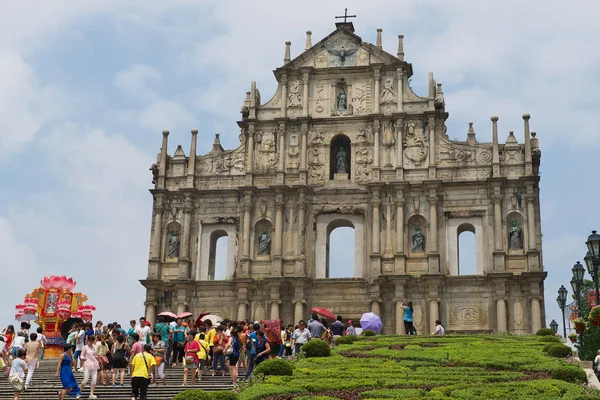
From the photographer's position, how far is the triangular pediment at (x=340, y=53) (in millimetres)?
43531

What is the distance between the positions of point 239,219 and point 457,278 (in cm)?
1099

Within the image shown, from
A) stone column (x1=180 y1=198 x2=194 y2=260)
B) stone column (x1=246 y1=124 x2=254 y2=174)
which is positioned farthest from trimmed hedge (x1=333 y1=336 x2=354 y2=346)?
stone column (x1=246 y1=124 x2=254 y2=174)

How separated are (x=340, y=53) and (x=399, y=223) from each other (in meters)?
9.81

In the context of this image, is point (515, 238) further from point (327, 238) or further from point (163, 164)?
point (163, 164)

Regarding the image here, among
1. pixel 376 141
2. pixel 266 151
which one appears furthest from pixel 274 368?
pixel 266 151

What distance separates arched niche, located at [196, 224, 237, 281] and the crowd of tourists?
14.2m

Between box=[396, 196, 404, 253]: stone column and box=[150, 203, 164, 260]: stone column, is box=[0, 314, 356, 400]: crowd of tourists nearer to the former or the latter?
box=[396, 196, 404, 253]: stone column

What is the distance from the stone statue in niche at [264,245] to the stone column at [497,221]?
10.8m

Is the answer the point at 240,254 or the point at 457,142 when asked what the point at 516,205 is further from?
the point at 240,254

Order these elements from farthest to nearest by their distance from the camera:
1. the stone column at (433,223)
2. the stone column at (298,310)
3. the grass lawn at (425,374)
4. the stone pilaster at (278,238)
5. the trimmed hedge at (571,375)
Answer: the stone pilaster at (278,238), the stone column at (433,223), the stone column at (298,310), the trimmed hedge at (571,375), the grass lawn at (425,374)

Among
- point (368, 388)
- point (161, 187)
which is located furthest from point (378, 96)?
point (368, 388)

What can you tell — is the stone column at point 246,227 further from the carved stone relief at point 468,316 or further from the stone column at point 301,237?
the carved stone relief at point 468,316

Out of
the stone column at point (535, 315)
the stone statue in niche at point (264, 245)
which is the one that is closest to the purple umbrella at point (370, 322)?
the stone column at point (535, 315)

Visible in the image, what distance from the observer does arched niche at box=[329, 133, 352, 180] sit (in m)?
42.6
